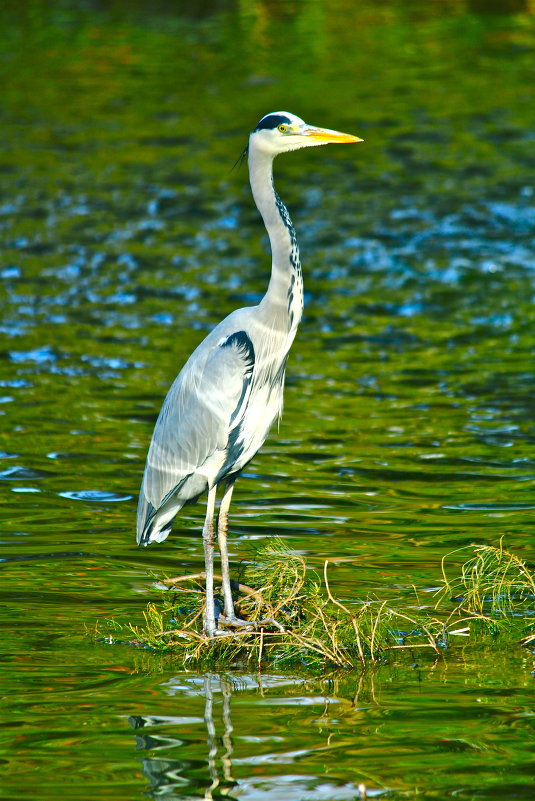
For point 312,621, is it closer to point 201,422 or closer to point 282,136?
point 201,422

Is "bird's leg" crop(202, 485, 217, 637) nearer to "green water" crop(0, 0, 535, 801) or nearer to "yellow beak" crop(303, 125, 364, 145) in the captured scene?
"green water" crop(0, 0, 535, 801)

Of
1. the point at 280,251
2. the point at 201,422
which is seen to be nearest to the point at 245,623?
the point at 201,422

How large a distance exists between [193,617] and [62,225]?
13721 mm

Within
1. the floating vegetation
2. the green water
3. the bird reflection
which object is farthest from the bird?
the bird reflection

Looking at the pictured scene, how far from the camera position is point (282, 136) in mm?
7188

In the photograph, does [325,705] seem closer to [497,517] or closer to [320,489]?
[497,517]

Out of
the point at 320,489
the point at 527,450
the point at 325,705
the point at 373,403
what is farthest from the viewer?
the point at 373,403

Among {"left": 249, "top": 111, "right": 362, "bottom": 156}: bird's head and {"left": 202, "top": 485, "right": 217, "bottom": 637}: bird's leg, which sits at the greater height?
{"left": 249, "top": 111, "right": 362, "bottom": 156}: bird's head

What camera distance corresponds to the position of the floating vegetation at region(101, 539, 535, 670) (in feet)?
21.3

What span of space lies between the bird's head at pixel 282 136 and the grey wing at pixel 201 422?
98cm

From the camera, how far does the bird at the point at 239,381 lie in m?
7.05

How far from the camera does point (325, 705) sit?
6.01 meters

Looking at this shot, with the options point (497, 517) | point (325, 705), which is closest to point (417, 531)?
point (497, 517)

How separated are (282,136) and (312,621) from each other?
248 centimetres
